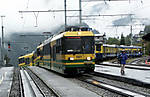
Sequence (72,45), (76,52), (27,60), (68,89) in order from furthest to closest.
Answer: (27,60), (72,45), (76,52), (68,89)

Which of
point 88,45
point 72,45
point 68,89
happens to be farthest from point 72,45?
point 68,89

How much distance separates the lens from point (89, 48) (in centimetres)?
1866

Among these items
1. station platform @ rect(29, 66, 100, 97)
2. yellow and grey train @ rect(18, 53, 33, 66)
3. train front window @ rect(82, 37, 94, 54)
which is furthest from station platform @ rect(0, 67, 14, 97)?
yellow and grey train @ rect(18, 53, 33, 66)

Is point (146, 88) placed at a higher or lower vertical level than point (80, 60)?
lower

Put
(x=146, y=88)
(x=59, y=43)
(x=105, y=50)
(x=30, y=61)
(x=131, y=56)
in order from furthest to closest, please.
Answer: (x=131, y=56) → (x=30, y=61) → (x=105, y=50) → (x=59, y=43) → (x=146, y=88)

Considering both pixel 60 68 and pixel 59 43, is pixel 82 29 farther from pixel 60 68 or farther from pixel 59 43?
pixel 60 68

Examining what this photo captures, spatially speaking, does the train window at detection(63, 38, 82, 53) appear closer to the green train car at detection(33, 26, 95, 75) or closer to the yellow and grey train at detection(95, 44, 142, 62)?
the green train car at detection(33, 26, 95, 75)

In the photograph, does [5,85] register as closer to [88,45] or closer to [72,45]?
[72,45]

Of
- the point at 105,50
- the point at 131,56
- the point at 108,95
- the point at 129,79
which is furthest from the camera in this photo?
the point at 131,56

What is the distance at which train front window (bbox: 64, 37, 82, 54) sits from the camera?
722 inches

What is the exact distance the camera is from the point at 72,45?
18.5m

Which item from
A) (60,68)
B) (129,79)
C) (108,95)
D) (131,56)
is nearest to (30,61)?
(131,56)

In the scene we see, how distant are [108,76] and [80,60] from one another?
2364 millimetres

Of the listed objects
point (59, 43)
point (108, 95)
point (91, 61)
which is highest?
point (59, 43)
